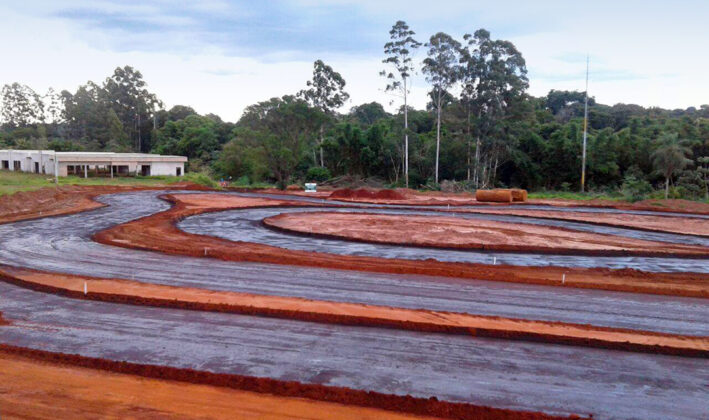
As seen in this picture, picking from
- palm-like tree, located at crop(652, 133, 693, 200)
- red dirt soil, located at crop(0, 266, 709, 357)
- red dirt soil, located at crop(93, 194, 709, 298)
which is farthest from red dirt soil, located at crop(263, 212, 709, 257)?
palm-like tree, located at crop(652, 133, 693, 200)

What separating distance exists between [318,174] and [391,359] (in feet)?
147

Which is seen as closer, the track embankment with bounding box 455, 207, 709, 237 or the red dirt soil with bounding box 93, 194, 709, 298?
the red dirt soil with bounding box 93, 194, 709, 298

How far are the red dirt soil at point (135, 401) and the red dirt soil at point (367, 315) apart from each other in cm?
290

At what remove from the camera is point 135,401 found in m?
5.92

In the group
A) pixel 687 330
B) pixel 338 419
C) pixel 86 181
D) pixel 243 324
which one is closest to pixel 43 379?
pixel 243 324

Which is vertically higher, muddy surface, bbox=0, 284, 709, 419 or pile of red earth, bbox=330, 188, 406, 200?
pile of red earth, bbox=330, 188, 406, 200

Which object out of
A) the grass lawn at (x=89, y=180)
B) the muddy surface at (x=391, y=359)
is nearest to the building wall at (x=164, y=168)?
the grass lawn at (x=89, y=180)

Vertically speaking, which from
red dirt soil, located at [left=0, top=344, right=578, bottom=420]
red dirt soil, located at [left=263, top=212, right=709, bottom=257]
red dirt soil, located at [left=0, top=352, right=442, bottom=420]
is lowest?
red dirt soil, located at [left=0, top=352, right=442, bottom=420]

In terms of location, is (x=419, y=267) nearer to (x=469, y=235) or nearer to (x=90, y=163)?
(x=469, y=235)

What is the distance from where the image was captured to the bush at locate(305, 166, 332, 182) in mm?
51406

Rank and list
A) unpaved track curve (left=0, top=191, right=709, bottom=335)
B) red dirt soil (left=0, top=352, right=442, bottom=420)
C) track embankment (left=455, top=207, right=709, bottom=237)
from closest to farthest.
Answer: red dirt soil (left=0, top=352, right=442, bottom=420) < unpaved track curve (left=0, top=191, right=709, bottom=335) < track embankment (left=455, top=207, right=709, bottom=237)

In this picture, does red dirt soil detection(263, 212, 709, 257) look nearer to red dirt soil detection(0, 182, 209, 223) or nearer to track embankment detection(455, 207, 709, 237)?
track embankment detection(455, 207, 709, 237)

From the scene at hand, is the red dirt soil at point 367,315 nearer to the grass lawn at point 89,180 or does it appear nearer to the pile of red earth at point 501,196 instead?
the pile of red earth at point 501,196

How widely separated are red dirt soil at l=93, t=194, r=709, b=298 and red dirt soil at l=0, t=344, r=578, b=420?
6849 millimetres
